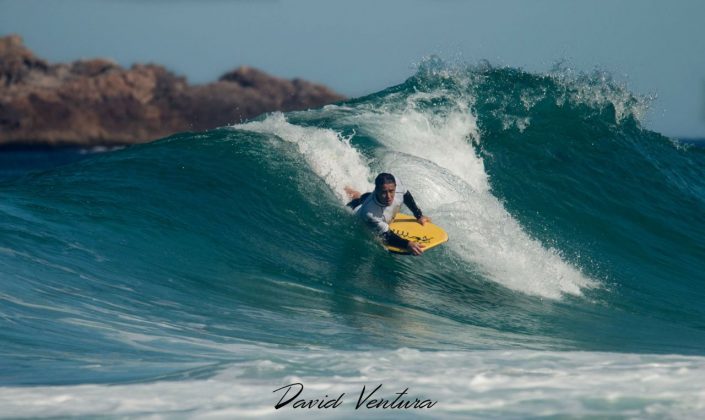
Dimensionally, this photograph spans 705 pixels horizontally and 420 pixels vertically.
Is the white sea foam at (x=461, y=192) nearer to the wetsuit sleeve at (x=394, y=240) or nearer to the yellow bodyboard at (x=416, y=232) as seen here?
the yellow bodyboard at (x=416, y=232)

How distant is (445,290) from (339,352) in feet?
11.0

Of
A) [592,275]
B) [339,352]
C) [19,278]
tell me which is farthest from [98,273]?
[592,275]

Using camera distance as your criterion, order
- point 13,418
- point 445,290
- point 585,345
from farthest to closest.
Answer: point 445,290 → point 585,345 → point 13,418

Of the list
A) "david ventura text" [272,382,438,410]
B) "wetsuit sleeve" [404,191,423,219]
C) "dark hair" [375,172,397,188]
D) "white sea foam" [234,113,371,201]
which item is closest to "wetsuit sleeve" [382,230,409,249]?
"dark hair" [375,172,397,188]

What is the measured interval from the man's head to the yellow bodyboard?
1.38ft

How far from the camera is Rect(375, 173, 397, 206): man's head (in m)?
9.38

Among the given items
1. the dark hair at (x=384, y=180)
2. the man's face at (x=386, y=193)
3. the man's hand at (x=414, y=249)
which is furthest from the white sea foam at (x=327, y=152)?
the man's hand at (x=414, y=249)

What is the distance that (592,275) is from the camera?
402 inches

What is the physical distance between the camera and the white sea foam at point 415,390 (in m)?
4.38

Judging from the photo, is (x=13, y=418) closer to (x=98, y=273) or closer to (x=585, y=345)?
(x=98, y=273)

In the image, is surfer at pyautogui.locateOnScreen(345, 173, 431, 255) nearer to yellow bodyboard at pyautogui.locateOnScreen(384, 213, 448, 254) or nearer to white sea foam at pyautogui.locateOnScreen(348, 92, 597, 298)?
yellow bodyboard at pyautogui.locateOnScreen(384, 213, 448, 254)

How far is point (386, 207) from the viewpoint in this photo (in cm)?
970

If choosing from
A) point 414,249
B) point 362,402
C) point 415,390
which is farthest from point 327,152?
point 362,402

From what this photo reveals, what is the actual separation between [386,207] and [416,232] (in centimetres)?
42
